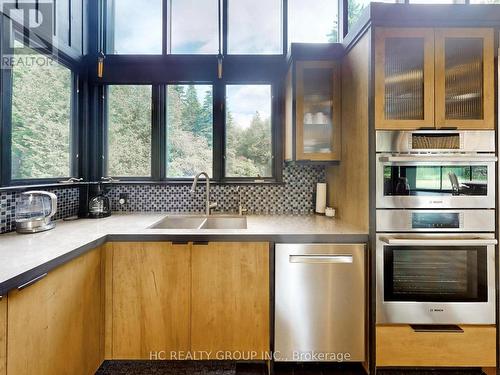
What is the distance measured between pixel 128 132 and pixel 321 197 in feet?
6.19

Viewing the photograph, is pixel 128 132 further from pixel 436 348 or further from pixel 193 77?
pixel 436 348

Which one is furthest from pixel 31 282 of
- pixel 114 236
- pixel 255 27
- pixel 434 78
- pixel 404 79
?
pixel 255 27

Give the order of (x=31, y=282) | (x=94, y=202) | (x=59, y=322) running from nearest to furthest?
(x=31, y=282) < (x=59, y=322) < (x=94, y=202)

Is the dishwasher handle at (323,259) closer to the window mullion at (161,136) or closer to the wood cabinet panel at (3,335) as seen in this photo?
the wood cabinet panel at (3,335)

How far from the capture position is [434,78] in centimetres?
185

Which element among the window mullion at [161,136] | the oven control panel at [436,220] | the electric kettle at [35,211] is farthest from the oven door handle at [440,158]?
the electric kettle at [35,211]

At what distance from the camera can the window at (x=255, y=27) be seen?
2.79m

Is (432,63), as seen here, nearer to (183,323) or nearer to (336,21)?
(336,21)

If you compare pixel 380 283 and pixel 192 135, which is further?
pixel 192 135

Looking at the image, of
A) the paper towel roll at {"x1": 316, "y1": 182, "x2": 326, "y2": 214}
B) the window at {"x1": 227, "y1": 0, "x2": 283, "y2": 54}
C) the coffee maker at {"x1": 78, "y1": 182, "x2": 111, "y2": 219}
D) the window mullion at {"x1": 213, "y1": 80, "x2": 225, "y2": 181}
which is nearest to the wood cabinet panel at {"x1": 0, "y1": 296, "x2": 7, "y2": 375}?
the coffee maker at {"x1": 78, "y1": 182, "x2": 111, "y2": 219}

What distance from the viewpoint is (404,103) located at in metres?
1.87

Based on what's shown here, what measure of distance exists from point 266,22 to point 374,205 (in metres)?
2.05

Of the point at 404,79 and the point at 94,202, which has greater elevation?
the point at 404,79

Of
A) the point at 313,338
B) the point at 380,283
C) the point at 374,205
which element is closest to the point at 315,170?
the point at 374,205
